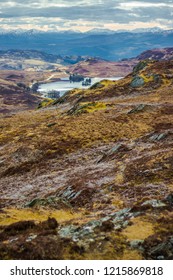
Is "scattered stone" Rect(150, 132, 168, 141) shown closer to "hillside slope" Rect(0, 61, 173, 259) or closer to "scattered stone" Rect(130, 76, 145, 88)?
"hillside slope" Rect(0, 61, 173, 259)

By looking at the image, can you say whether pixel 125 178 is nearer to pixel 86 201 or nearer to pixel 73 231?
pixel 86 201

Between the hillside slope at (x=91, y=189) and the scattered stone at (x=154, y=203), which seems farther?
the scattered stone at (x=154, y=203)

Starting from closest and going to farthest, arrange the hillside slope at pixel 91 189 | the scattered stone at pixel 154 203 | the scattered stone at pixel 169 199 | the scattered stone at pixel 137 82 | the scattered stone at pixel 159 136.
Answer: the hillside slope at pixel 91 189
the scattered stone at pixel 154 203
the scattered stone at pixel 169 199
the scattered stone at pixel 159 136
the scattered stone at pixel 137 82

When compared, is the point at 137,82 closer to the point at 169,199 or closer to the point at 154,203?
the point at 169,199

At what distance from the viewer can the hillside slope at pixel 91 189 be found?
2155 centimetres

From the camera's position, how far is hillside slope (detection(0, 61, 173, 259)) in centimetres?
2155

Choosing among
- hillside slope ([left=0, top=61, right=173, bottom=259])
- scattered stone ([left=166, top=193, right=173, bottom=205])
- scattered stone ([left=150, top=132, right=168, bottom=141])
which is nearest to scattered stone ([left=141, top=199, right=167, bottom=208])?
hillside slope ([left=0, top=61, right=173, bottom=259])

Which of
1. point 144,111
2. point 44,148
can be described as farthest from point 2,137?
point 144,111

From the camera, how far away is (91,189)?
38531mm

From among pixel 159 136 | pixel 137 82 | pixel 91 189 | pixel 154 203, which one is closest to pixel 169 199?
pixel 154 203

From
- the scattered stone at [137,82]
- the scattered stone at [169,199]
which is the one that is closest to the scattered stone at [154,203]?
the scattered stone at [169,199]

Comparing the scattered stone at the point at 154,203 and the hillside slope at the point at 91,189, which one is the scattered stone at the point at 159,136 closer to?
the hillside slope at the point at 91,189

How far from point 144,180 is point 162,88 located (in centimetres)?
9896
